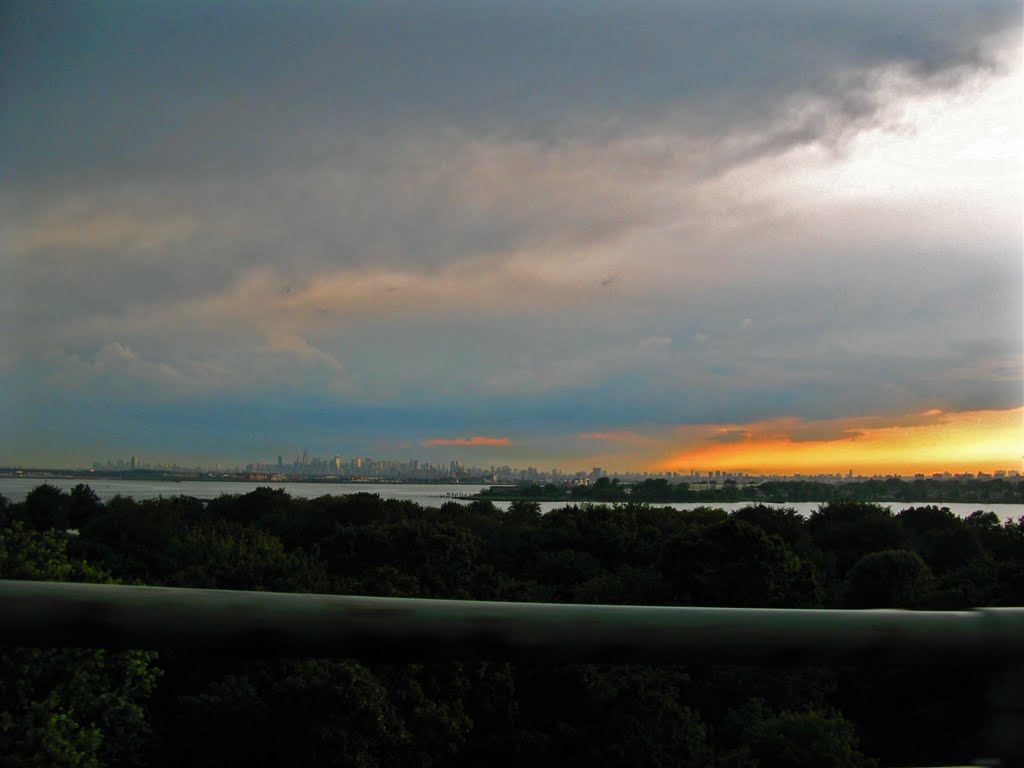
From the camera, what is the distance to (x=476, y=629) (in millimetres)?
1069

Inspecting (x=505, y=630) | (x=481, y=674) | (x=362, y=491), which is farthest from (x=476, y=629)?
(x=362, y=491)

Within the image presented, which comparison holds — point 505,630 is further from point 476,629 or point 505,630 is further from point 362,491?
point 362,491

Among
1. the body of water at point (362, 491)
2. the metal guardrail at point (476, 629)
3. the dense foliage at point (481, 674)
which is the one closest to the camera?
the metal guardrail at point (476, 629)

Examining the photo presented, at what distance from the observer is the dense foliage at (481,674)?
18.5m

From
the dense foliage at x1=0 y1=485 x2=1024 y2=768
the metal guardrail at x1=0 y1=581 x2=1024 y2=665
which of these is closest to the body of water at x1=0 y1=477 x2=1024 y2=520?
the dense foliage at x1=0 y1=485 x2=1024 y2=768

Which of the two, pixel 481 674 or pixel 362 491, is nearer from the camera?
pixel 481 674

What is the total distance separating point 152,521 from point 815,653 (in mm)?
43873

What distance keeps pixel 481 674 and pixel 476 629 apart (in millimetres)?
26820

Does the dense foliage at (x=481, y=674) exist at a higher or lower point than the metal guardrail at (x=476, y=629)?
lower

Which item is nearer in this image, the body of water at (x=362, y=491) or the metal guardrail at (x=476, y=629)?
the metal guardrail at (x=476, y=629)

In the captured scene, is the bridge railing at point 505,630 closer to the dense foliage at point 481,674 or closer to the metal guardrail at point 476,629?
the metal guardrail at point 476,629

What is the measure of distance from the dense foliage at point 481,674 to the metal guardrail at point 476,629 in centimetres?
692

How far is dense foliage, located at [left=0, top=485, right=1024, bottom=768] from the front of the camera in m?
18.5

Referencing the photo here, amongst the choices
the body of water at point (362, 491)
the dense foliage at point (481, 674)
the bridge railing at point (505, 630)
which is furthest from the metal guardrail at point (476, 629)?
the body of water at point (362, 491)
